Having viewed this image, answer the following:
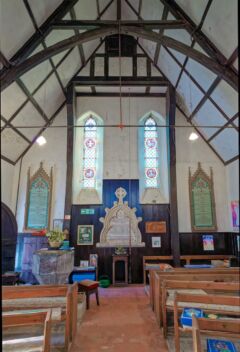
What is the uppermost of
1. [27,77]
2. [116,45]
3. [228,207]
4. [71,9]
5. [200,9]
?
[116,45]

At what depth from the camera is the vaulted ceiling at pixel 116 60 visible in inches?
171

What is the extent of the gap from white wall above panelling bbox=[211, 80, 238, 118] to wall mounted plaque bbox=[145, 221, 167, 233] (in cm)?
354

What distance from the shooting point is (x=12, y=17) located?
→ 400 centimetres

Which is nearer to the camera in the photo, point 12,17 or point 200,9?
point 12,17

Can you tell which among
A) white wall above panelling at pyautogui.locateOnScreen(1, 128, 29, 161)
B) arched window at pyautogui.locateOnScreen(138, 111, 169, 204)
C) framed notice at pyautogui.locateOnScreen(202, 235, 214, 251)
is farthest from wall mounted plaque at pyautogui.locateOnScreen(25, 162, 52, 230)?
framed notice at pyautogui.locateOnScreen(202, 235, 214, 251)

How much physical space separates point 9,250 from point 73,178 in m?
2.68

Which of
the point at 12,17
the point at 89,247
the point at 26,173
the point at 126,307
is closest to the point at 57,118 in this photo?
the point at 26,173

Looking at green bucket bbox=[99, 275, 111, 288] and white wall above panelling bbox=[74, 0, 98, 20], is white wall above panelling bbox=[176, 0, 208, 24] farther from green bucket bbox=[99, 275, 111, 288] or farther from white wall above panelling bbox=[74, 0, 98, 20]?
green bucket bbox=[99, 275, 111, 288]

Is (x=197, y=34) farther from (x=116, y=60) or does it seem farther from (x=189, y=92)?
(x=116, y=60)

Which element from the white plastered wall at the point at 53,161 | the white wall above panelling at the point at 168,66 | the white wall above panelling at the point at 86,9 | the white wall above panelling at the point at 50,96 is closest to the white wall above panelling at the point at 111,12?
the white wall above panelling at the point at 86,9

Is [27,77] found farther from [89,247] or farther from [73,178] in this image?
[89,247]

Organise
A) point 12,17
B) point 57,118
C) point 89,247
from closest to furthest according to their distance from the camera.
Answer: point 12,17 < point 89,247 < point 57,118

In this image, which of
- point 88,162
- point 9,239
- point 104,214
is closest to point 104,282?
point 104,214

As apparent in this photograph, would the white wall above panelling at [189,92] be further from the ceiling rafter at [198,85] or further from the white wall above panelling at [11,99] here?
the white wall above panelling at [11,99]
